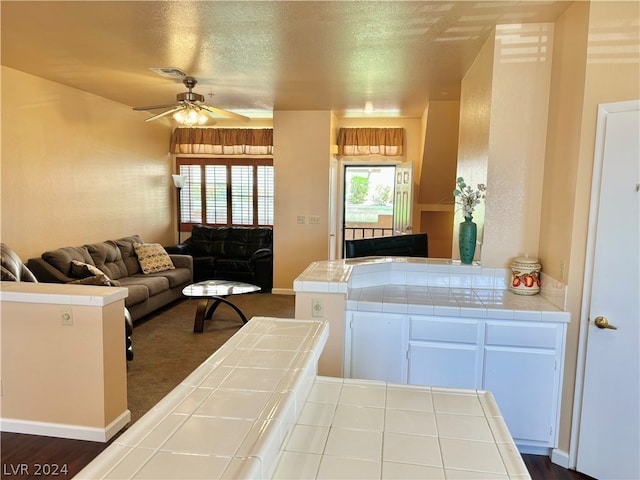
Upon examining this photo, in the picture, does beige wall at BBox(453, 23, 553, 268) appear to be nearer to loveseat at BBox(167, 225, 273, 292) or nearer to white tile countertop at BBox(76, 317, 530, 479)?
white tile countertop at BBox(76, 317, 530, 479)

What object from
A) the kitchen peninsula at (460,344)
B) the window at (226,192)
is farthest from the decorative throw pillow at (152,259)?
the kitchen peninsula at (460,344)

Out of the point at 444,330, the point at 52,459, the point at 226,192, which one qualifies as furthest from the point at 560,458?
the point at 226,192

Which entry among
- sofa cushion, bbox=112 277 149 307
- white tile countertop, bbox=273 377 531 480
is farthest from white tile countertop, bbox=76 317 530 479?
sofa cushion, bbox=112 277 149 307

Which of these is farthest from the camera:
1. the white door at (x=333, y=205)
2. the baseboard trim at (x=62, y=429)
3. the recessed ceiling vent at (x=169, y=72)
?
the white door at (x=333, y=205)

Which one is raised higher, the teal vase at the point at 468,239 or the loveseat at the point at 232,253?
the teal vase at the point at 468,239

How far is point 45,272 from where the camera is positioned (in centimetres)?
400

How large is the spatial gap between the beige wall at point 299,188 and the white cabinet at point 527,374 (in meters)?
3.68

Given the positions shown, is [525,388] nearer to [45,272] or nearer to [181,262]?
[45,272]

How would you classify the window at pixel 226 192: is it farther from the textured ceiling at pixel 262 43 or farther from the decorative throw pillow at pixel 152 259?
the textured ceiling at pixel 262 43

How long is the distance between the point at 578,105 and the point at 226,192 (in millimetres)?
5827

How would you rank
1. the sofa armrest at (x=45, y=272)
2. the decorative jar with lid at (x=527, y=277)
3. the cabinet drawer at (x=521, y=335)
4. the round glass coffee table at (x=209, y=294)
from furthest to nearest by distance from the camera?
the round glass coffee table at (x=209, y=294) → the sofa armrest at (x=45, y=272) → the decorative jar with lid at (x=527, y=277) → the cabinet drawer at (x=521, y=335)

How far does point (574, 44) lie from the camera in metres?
2.33

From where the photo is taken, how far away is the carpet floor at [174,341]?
3.09m

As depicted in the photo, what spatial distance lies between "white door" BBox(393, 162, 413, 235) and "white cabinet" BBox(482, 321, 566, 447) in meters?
3.80
